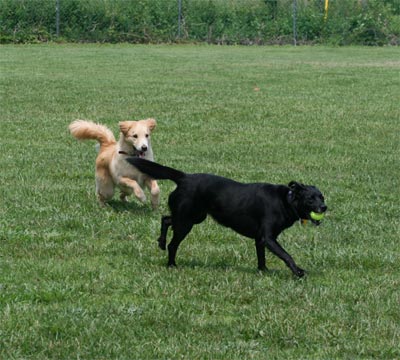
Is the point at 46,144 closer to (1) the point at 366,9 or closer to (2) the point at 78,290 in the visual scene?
(2) the point at 78,290

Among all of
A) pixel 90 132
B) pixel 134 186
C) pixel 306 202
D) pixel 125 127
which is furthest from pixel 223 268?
pixel 90 132

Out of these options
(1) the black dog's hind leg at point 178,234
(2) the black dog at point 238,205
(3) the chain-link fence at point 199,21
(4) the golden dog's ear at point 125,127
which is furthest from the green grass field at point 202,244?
(3) the chain-link fence at point 199,21

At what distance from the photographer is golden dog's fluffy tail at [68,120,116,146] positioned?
345 inches

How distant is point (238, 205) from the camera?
6289 millimetres

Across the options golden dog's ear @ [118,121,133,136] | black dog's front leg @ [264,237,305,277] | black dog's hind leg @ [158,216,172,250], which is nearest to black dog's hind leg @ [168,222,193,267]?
black dog's hind leg @ [158,216,172,250]

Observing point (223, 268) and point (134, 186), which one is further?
point (134, 186)

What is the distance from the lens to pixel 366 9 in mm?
36656

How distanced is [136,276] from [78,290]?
0.53 metres

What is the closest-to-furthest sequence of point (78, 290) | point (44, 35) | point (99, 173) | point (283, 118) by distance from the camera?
point (78, 290) → point (99, 173) → point (283, 118) → point (44, 35)

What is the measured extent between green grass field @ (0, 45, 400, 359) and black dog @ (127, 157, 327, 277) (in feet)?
0.96

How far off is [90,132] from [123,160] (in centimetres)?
65

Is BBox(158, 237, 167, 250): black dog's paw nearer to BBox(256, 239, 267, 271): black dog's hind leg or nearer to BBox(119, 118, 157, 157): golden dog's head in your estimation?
BBox(256, 239, 267, 271): black dog's hind leg

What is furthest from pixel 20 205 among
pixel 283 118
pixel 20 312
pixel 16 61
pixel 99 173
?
pixel 16 61

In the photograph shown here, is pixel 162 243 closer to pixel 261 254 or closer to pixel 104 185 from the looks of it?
pixel 261 254
